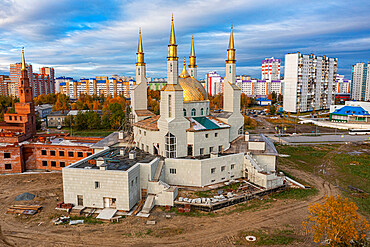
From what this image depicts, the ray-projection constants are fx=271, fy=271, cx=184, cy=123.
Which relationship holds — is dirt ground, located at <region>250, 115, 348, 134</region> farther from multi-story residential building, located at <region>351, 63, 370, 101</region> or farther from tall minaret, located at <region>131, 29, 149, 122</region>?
multi-story residential building, located at <region>351, 63, 370, 101</region>

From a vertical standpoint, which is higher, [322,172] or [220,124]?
[220,124]

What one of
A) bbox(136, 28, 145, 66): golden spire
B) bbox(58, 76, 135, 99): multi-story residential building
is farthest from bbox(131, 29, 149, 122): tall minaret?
bbox(58, 76, 135, 99): multi-story residential building

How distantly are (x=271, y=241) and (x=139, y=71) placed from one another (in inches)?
1010

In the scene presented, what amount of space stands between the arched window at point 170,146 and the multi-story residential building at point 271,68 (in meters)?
163

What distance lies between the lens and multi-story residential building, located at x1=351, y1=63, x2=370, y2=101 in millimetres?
116756

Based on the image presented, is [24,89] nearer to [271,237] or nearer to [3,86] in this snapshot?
[271,237]

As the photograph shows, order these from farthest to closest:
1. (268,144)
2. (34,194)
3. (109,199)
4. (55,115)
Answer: (55,115) < (268,144) < (34,194) < (109,199)

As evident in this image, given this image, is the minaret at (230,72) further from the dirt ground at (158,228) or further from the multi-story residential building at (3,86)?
the multi-story residential building at (3,86)

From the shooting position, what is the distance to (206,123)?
97.9 feet

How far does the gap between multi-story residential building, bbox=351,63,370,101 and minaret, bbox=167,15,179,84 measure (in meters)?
118

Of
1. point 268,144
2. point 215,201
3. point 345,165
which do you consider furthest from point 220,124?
point 345,165

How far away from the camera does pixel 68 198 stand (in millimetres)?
22312

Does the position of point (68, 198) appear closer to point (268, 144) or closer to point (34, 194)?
point (34, 194)

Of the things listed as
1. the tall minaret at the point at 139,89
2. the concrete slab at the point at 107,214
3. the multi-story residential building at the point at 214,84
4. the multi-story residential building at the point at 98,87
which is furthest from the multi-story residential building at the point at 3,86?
the concrete slab at the point at 107,214
